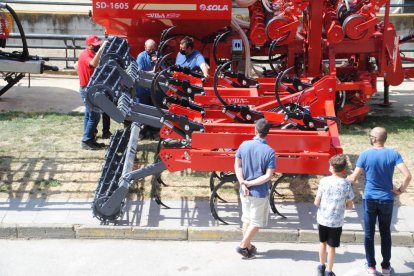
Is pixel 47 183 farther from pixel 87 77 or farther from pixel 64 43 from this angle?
pixel 64 43

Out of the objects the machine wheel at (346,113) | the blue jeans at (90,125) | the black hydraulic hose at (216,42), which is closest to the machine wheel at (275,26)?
the black hydraulic hose at (216,42)

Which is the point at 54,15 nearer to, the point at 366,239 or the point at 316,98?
the point at 316,98

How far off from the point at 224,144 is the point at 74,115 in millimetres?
5093

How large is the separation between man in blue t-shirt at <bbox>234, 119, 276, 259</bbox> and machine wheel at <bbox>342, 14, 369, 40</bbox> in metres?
4.44

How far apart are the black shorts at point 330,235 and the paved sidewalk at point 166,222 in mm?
844

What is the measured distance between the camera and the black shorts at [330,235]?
18.7ft

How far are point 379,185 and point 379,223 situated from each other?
0.37 meters

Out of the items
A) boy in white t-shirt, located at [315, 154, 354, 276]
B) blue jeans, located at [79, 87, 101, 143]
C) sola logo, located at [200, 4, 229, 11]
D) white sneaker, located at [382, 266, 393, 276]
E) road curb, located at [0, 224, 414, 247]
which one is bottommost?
white sneaker, located at [382, 266, 393, 276]

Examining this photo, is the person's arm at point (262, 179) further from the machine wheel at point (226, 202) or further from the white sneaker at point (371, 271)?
the white sneaker at point (371, 271)

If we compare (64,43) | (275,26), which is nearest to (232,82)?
(275,26)

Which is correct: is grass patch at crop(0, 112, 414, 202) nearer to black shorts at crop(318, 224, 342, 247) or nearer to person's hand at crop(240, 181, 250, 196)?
person's hand at crop(240, 181, 250, 196)

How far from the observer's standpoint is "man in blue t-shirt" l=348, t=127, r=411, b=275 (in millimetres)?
5695

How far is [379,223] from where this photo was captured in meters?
5.85

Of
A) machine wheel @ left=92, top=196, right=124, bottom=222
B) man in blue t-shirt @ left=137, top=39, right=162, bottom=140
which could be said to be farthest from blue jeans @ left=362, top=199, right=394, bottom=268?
man in blue t-shirt @ left=137, top=39, right=162, bottom=140
